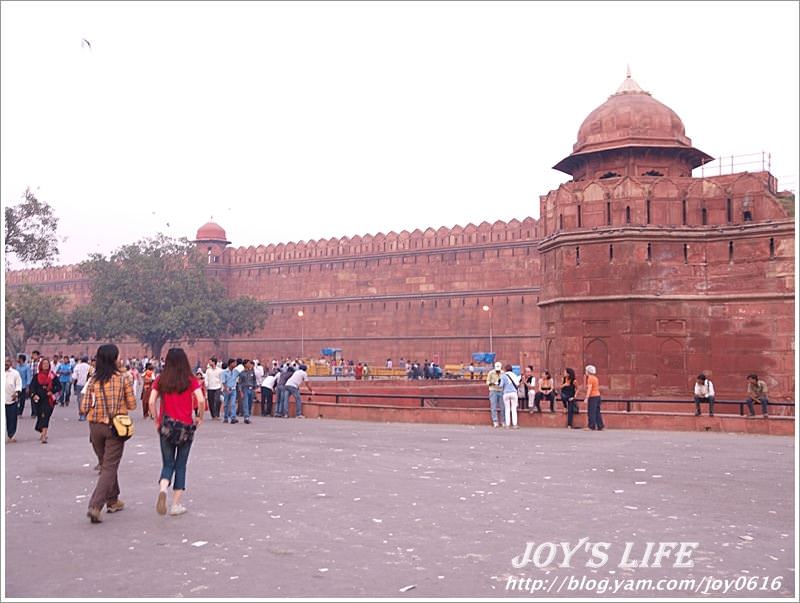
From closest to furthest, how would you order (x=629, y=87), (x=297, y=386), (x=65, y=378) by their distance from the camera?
(x=297, y=386), (x=65, y=378), (x=629, y=87)

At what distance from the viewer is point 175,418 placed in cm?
607

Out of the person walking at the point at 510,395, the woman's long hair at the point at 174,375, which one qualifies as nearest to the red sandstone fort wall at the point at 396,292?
the person walking at the point at 510,395

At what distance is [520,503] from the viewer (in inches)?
256

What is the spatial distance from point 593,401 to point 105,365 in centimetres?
899

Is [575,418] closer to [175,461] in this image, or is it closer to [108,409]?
[175,461]

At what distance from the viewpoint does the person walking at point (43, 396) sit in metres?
10.9

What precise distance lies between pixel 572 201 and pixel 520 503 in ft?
46.6

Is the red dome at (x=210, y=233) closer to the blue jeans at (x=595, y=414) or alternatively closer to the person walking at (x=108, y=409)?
the blue jeans at (x=595, y=414)

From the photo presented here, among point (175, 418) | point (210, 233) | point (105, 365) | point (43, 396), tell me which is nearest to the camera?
point (175, 418)

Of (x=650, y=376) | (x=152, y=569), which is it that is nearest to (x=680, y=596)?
(x=152, y=569)

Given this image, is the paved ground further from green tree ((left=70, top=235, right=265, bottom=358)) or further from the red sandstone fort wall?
green tree ((left=70, top=235, right=265, bottom=358))

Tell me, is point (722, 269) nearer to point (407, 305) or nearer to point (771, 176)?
point (771, 176)

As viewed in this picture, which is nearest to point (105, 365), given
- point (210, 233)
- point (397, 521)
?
point (397, 521)

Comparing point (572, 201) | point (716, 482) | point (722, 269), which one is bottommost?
point (716, 482)
